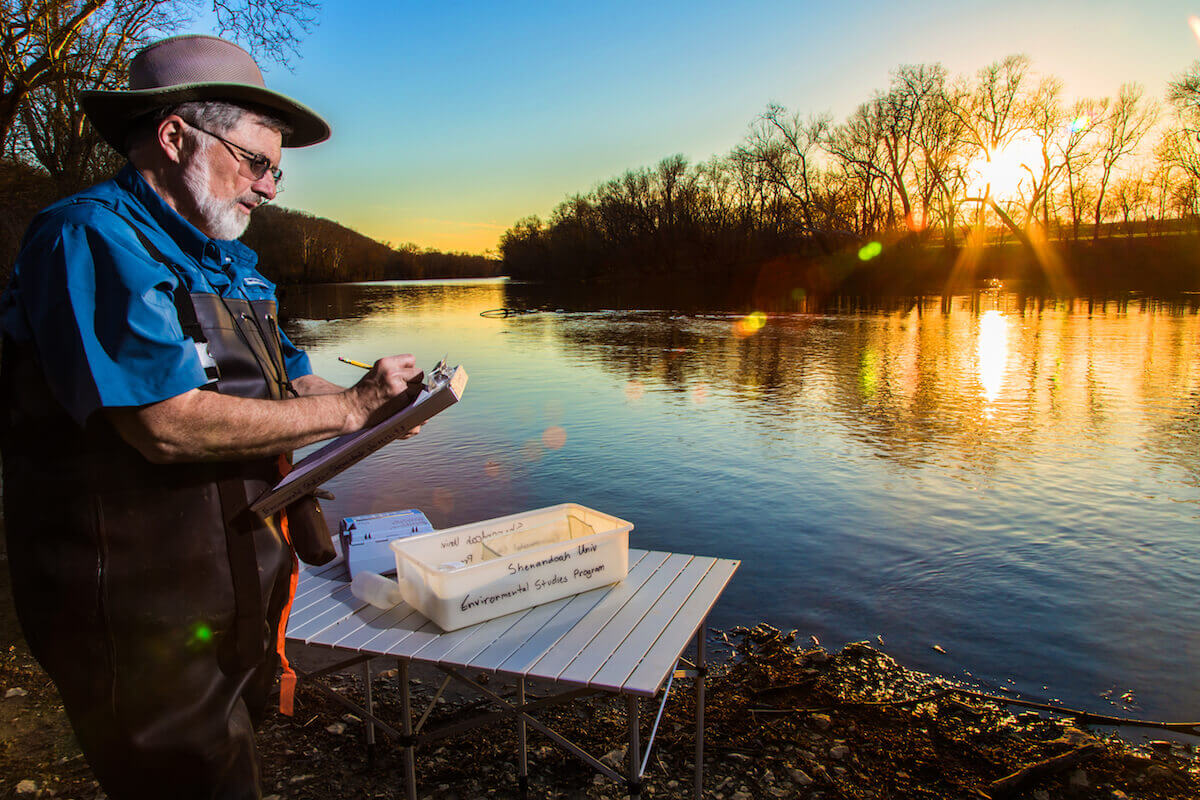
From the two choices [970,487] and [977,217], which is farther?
[977,217]

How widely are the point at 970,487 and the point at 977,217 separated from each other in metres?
50.6

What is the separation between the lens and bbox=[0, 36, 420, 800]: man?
60.1 inches

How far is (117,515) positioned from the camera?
161 centimetres

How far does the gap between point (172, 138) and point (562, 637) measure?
5.27ft

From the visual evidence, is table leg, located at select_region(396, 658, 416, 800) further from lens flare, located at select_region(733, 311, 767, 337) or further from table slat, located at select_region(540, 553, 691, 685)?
lens flare, located at select_region(733, 311, 767, 337)

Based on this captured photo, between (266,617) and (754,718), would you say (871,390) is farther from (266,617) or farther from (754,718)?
(266,617)

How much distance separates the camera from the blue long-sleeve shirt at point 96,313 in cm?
150

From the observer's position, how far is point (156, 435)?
155 centimetres

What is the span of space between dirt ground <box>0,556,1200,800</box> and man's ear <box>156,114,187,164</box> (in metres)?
2.27

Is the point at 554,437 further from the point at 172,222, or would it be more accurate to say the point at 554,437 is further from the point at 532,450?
the point at 172,222

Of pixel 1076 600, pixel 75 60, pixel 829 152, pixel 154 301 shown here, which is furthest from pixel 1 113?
pixel 829 152

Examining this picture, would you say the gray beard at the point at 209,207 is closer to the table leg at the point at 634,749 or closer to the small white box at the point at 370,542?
the small white box at the point at 370,542

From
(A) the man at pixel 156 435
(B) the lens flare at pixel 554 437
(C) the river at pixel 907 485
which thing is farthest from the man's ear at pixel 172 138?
(B) the lens flare at pixel 554 437

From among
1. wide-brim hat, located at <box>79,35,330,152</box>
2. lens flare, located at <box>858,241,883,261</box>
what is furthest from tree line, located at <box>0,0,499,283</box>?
lens flare, located at <box>858,241,883,261</box>
